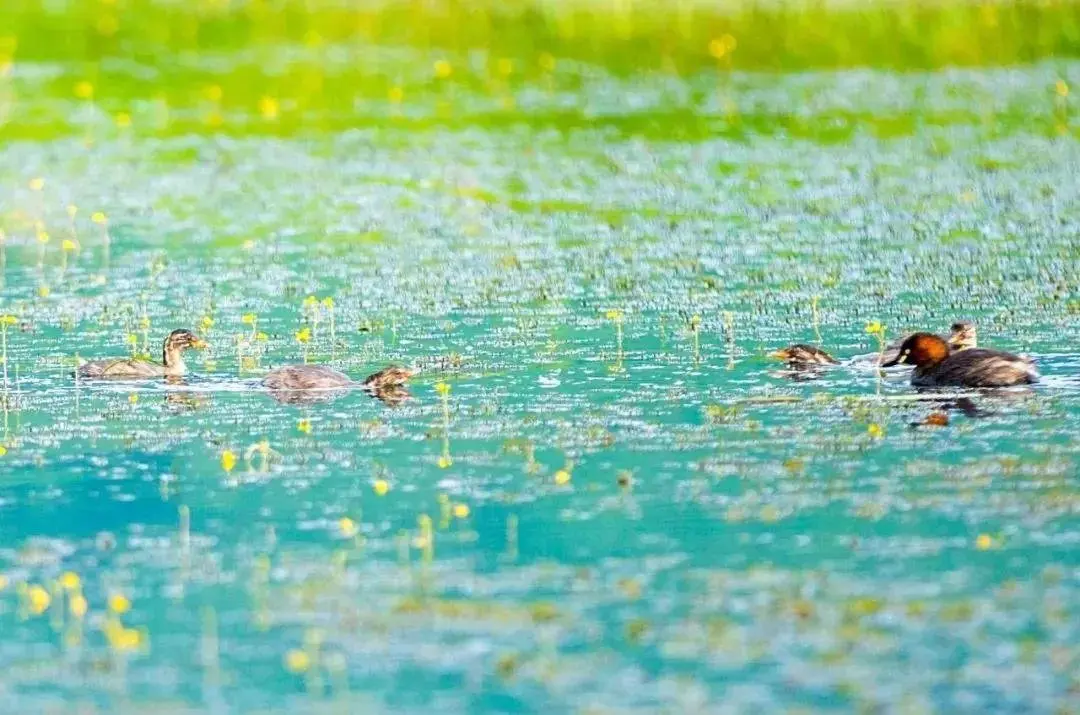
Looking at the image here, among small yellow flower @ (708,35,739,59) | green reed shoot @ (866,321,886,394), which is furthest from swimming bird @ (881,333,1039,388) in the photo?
small yellow flower @ (708,35,739,59)

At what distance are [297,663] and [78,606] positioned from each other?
3.78ft

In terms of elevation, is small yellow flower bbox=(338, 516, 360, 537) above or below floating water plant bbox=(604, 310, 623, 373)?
below

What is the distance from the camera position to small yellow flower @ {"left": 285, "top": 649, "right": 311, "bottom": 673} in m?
8.57

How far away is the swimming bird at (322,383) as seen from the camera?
46.9 ft

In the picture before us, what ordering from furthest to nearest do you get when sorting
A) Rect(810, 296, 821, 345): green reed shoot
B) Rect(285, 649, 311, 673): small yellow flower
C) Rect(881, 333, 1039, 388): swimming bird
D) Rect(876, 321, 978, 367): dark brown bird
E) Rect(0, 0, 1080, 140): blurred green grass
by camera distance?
Rect(0, 0, 1080, 140): blurred green grass, Rect(810, 296, 821, 345): green reed shoot, Rect(876, 321, 978, 367): dark brown bird, Rect(881, 333, 1039, 388): swimming bird, Rect(285, 649, 311, 673): small yellow flower

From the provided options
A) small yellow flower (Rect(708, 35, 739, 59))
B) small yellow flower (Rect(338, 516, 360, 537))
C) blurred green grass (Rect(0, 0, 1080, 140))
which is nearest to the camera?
small yellow flower (Rect(338, 516, 360, 537))

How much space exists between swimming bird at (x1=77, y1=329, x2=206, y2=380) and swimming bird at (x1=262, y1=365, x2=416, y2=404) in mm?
944

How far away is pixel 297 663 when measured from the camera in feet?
28.1

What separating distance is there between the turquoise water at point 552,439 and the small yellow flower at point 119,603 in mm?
51

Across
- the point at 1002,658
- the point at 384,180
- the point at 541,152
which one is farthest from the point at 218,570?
the point at 541,152

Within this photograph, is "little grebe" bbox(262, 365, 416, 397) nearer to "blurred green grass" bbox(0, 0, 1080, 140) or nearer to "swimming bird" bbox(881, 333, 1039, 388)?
"swimming bird" bbox(881, 333, 1039, 388)

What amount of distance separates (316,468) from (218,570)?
2059 millimetres

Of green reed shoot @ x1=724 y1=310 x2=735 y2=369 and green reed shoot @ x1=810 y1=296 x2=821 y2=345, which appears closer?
green reed shoot @ x1=724 y1=310 x2=735 y2=369

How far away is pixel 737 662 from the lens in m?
8.50
